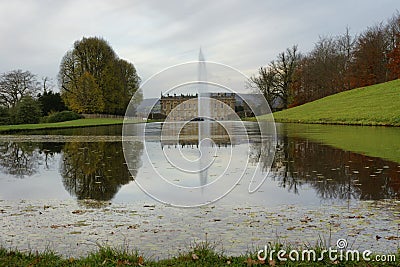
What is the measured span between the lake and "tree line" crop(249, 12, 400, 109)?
47.8 meters

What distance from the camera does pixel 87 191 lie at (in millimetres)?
8227

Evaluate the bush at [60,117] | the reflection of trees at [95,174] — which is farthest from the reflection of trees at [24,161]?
the bush at [60,117]

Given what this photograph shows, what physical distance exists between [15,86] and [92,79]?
14.0m

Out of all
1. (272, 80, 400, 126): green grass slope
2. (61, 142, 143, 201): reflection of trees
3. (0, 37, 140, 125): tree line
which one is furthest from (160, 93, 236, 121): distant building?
(0, 37, 140, 125): tree line

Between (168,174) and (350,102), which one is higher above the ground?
(350,102)

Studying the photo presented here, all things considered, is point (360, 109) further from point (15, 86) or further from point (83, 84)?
point (15, 86)

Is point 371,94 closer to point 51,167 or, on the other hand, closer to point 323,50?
point 323,50

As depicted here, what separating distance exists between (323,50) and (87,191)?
69.1 metres

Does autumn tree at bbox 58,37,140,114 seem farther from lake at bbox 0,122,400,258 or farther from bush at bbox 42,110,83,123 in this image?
lake at bbox 0,122,400,258

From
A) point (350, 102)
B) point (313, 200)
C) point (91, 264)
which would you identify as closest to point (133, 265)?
point (91, 264)

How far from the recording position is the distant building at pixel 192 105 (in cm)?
896

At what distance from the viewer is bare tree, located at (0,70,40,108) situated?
5912 centimetres

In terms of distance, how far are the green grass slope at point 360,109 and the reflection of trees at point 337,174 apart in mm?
18436

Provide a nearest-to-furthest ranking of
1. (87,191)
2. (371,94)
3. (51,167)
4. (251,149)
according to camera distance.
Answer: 1. (87,191)
2. (51,167)
3. (251,149)
4. (371,94)
